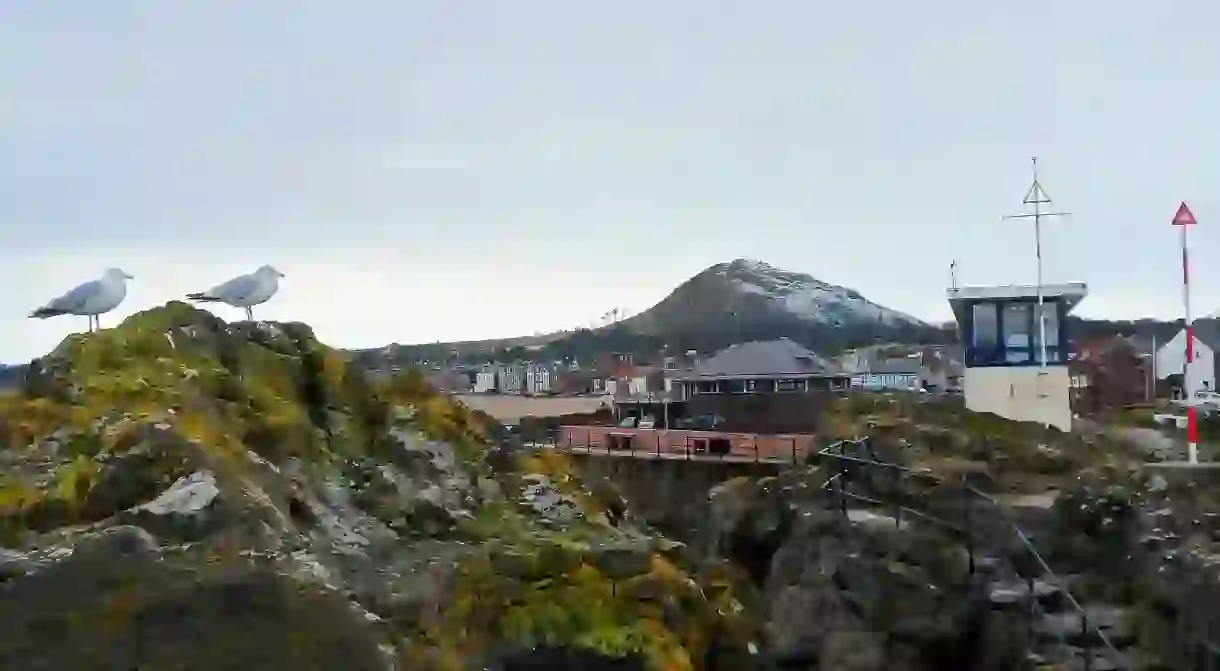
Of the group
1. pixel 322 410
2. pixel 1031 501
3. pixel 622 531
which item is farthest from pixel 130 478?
pixel 1031 501

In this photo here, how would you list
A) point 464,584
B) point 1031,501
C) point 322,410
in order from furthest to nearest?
point 1031,501 → point 322,410 → point 464,584

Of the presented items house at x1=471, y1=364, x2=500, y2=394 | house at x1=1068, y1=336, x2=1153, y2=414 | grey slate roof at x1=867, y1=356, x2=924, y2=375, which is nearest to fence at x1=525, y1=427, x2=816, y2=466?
house at x1=1068, y1=336, x2=1153, y2=414

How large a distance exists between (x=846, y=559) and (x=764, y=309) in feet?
354

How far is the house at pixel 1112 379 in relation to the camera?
38.7 m

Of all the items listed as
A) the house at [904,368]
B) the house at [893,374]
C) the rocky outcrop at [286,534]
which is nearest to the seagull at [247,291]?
the rocky outcrop at [286,534]

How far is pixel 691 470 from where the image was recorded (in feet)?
80.0

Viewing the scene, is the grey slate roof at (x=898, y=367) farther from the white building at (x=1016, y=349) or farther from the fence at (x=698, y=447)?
the white building at (x=1016, y=349)

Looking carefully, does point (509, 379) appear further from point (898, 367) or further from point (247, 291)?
point (247, 291)

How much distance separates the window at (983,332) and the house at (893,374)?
3112 centimetres

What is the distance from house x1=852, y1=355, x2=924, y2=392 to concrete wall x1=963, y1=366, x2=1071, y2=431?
31.5m

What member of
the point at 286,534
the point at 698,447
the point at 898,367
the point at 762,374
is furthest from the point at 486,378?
the point at 286,534

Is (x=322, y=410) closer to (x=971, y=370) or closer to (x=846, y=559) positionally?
(x=846, y=559)

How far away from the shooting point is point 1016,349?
23156mm

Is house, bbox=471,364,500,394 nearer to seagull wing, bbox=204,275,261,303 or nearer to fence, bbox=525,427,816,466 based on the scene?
fence, bbox=525,427,816,466
